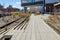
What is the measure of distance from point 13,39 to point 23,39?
459 mm

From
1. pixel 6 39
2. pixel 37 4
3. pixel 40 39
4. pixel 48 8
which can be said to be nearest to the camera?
pixel 6 39

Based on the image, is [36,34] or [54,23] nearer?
[36,34]

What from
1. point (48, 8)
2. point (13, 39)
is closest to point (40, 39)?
point (13, 39)

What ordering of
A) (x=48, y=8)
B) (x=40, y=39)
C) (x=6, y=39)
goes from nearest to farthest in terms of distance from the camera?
1. (x=6, y=39)
2. (x=40, y=39)
3. (x=48, y=8)

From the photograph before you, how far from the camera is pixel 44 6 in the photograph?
87438 millimetres

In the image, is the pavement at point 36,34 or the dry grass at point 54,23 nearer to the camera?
the pavement at point 36,34

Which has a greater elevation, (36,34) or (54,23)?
(36,34)

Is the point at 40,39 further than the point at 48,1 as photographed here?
No

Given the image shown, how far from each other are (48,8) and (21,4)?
16156 millimetres

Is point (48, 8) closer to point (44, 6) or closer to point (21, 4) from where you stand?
point (44, 6)

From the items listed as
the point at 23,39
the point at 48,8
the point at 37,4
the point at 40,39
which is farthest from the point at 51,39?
the point at 37,4

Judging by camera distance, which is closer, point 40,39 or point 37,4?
point 40,39

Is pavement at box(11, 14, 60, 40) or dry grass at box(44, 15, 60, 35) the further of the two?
dry grass at box(44, 15, 60, 35)

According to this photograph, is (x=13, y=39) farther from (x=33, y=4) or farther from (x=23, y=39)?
(x=33, y=4)
